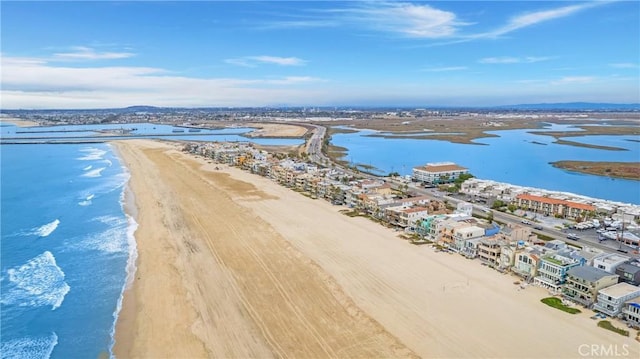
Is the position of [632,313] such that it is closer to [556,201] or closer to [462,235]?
[462,235]

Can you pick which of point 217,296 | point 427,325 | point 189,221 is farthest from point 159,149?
point 427,325

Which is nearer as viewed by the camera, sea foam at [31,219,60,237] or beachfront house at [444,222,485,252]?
beachfront house at [444,222,485,252]

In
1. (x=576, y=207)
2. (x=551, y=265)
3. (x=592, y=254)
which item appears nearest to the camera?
(x=551, y=265)

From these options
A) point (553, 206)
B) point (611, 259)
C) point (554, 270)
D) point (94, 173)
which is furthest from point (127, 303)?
point (94, 173)

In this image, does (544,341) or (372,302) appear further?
(372,302)

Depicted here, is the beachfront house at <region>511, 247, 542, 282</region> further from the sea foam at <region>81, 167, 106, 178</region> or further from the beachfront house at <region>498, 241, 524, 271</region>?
the sea foam at <region>81, 167, 106, 178</region>

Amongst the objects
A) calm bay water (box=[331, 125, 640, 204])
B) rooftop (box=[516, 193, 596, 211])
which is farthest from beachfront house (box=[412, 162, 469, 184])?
rooftop (box=[516, 193, 596, 211])

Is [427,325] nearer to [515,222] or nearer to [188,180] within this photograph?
[515,222]
